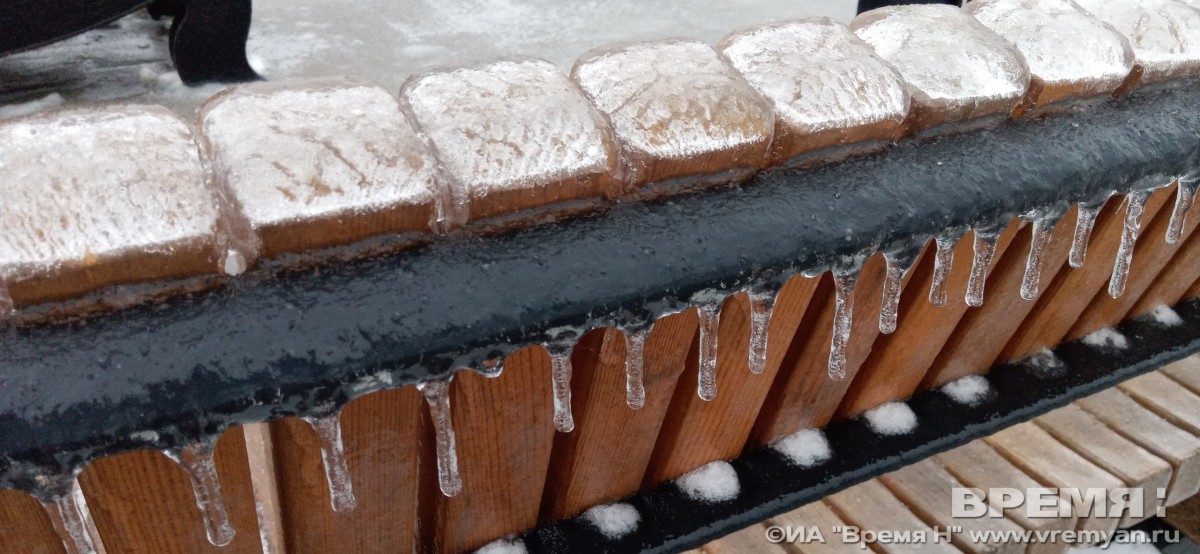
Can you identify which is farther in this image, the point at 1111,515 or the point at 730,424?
the point at 1111,515

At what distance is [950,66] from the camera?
3.84 ft

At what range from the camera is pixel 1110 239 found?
65.9 inches

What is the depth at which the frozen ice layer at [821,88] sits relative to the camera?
1.06 metres

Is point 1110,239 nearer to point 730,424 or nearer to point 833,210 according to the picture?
point 730,424

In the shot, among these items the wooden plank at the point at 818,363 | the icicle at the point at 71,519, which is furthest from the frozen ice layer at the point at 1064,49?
the icicle at the point at 71,519

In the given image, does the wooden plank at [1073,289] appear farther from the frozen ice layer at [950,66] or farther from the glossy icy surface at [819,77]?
the glossy icy surface at [819,77]

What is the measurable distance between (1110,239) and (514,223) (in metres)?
1.31

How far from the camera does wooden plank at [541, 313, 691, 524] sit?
1.24m

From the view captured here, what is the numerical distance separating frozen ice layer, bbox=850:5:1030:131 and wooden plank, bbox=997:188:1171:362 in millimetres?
493

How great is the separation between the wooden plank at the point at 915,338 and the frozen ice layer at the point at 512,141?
73 centimetres

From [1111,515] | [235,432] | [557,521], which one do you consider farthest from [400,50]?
[1111,515]

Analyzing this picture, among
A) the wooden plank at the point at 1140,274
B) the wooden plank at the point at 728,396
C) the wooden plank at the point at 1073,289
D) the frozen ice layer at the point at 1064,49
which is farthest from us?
the wooden plank at the point at 1140,274

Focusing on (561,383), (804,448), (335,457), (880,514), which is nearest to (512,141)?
(561,383)

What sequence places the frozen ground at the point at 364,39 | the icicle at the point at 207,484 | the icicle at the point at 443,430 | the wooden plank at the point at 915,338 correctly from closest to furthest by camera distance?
1. the icicle at the point at 207,484
2. the icicle at the point at 443,430
3. the wooden plank at the point at 915,338
4. the frozen ground at the point at 364,39
